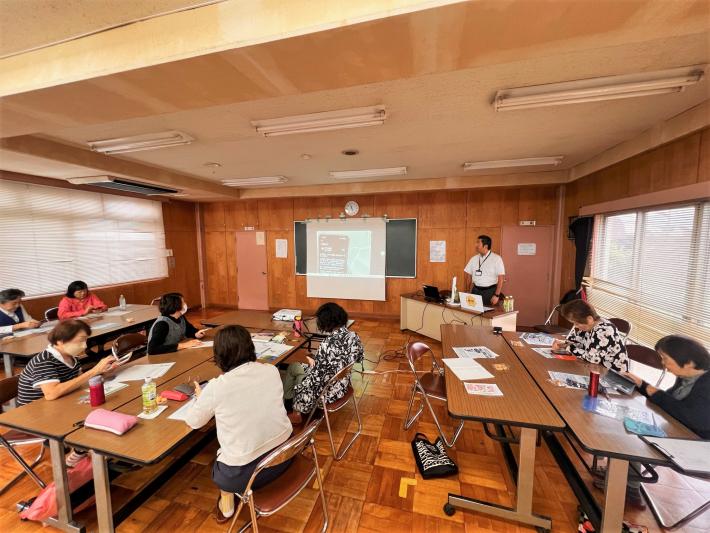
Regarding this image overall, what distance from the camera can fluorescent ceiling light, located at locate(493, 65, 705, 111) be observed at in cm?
189

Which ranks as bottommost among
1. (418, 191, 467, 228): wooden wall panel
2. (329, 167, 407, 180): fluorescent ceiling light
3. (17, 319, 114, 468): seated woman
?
(17, 319, 114, 468): seated woman

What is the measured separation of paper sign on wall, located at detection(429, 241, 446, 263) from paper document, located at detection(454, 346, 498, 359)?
340 centimetres

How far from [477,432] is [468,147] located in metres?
3.24

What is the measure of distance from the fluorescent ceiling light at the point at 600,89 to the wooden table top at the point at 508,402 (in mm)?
2127

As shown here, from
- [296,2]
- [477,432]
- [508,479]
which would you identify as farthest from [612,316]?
[296,2]

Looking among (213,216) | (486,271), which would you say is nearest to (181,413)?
(486,271)

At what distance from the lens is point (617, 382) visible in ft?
6.56

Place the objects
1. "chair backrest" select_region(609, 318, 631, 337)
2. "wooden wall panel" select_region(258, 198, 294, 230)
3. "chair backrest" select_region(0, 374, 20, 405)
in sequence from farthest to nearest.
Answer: "wooden wall panel" select_region(258, 198, 294, 230) → "chair backrest" select_region(609, 318, 631, 337) → "chair backrest" select_region(0, 374, 20, 405)

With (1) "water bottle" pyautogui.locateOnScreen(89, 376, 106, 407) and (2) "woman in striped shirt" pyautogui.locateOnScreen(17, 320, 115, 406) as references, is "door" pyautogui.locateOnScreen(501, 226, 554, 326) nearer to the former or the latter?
(1) "water bottle" pyautogui.locateOnScreen(89, 376, 106, 407)

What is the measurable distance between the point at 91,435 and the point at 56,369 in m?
0.82

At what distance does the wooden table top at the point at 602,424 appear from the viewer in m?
1.36

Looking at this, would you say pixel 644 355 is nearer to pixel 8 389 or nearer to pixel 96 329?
pixel 8 389

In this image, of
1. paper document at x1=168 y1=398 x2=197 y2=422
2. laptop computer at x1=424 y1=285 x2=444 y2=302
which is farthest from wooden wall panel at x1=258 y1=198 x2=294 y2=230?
paper document at x1=168 y1=398 x2=197 y2=422

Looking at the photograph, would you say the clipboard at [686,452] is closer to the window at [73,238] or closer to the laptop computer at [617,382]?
the laptop computer at [617,382]
